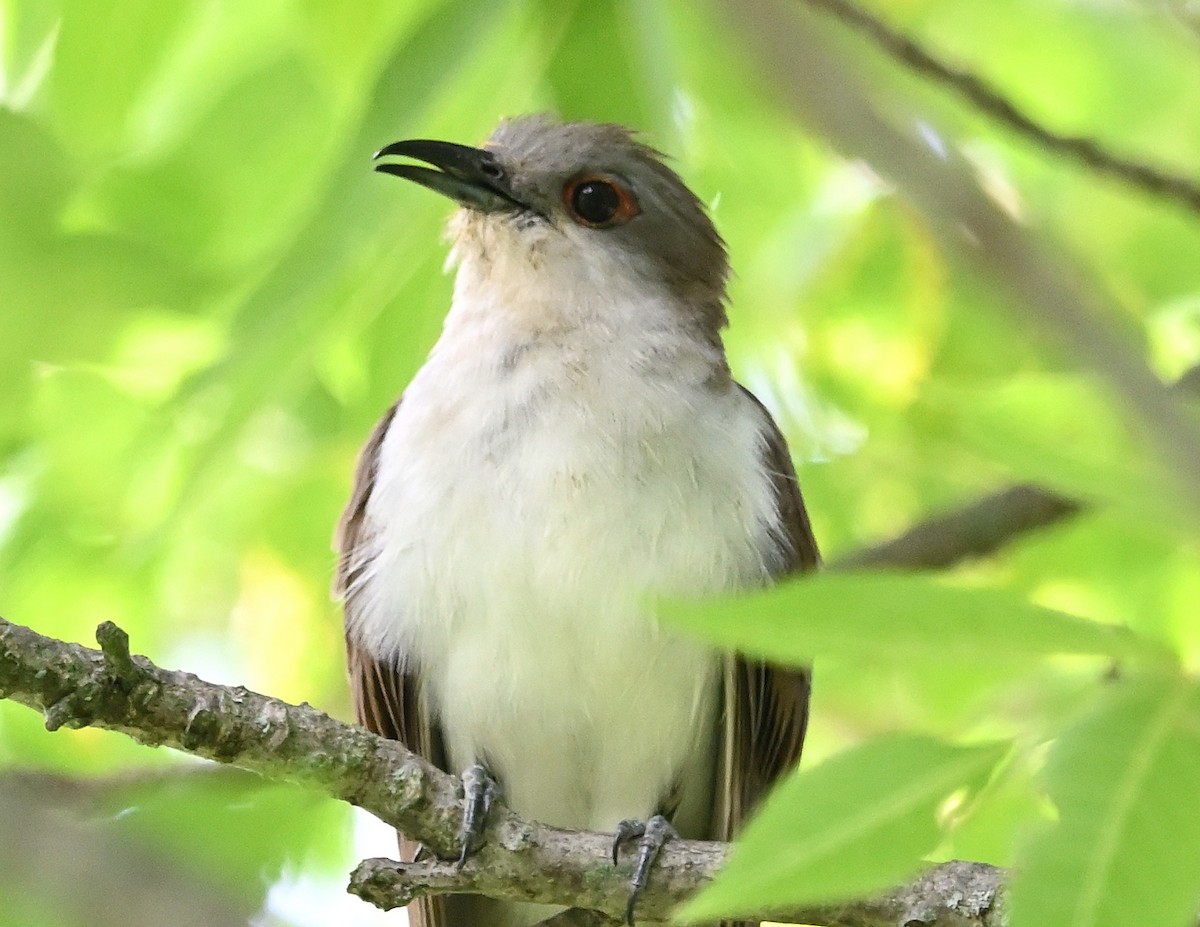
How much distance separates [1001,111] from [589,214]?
6.61ft

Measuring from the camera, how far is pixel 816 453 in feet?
19.7

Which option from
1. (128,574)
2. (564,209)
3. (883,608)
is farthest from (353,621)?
(883,608)

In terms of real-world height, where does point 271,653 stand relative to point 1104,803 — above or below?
above

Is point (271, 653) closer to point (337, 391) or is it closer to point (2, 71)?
point (337, 391)

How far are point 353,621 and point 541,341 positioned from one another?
1.08 metres

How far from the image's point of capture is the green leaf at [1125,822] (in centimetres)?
217

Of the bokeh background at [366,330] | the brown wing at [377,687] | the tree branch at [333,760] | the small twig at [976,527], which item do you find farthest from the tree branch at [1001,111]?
the brown wing at [377,687]

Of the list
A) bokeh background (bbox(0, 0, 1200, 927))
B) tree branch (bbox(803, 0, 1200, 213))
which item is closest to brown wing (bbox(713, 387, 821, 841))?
bokeh background (bbox(0, 0, 1200, 927))

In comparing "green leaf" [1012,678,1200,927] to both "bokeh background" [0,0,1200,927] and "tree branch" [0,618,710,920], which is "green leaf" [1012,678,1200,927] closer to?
"bokeh background" [0,0,1200,927]

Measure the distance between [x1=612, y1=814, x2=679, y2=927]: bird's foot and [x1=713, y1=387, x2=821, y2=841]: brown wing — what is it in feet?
3.08

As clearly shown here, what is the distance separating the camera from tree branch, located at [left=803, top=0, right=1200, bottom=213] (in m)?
3.78

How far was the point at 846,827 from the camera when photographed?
2.23 meters

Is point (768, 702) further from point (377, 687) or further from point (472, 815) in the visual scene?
point (472, 815)

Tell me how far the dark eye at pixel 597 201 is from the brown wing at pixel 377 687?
98 cm
